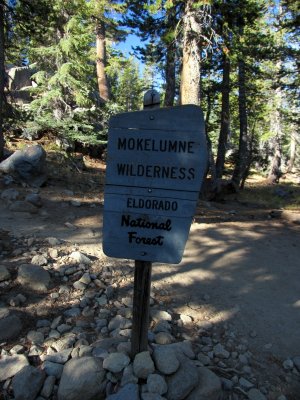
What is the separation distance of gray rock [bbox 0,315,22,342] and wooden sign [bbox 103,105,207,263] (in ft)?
5.39

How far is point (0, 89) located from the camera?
34.8ft

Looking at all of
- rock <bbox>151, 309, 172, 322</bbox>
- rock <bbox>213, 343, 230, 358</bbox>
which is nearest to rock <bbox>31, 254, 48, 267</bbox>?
rock <bbox>151, 309, 172, 322</bbox>

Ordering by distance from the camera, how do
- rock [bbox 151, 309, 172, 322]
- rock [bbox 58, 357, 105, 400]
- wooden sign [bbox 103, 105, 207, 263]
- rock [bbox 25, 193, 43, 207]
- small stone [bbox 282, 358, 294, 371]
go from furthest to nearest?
rock [bbox 25, 193, 43, 207] < rock [bbox 151, 309, 172, 322] < small stone [bbox 282, 358, 294, 371] < rock [bbox 58, 357, 105, 400] < wooden sign [bbox 103, 105, 207, 263]

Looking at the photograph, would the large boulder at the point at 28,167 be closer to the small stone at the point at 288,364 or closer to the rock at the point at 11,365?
the rock at the point at 11,365

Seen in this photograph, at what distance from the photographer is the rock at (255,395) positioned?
10.5 ft

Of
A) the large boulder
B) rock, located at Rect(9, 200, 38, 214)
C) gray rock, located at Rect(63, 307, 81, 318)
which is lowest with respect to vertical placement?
gray rock, located at Rect(63, 307, 81, 318)

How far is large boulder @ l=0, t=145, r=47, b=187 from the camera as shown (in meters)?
10.2

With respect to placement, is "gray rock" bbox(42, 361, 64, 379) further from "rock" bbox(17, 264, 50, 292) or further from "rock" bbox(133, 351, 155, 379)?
"rock" bbox(17, 264, 50, 292)

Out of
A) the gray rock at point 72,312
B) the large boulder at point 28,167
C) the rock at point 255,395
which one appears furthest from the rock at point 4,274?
the large boulder at point 28,167

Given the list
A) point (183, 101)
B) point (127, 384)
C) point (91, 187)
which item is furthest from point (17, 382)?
point (91, 187)

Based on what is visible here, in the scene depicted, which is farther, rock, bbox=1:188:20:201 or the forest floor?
rock, bbox=1:188:20:201

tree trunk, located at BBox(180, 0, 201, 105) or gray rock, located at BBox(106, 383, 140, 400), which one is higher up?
tree trunk, located at BBox(180, 0, 201, 105)

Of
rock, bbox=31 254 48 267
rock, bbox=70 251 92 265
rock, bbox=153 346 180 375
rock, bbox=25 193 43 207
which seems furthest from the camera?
rock, bbox=25 193 43 207

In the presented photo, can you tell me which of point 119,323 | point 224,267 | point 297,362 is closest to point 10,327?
point 119,323
